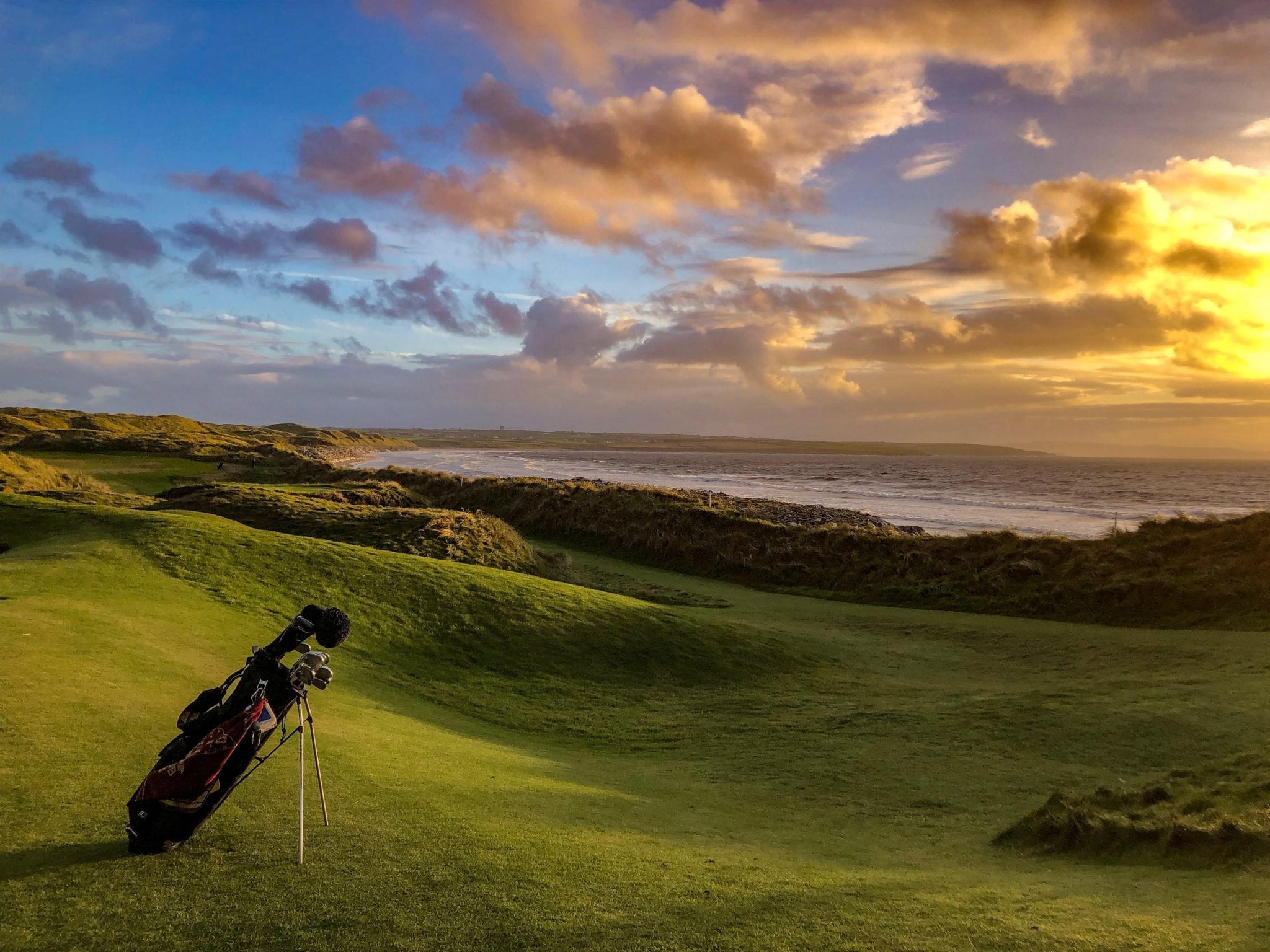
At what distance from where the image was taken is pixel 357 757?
29.0 feet

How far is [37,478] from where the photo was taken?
38.1 m

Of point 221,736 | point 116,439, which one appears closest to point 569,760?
point 221,736

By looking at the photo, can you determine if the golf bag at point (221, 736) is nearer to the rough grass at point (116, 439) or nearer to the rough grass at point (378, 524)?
the rough grass at point (378, 524)

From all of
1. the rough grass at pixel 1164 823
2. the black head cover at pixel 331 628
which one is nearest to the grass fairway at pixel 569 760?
the rough grass at pixel 1164 823

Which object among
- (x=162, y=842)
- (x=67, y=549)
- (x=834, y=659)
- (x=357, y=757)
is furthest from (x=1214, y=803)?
(x=67, y=549)

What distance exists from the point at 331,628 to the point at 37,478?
4255cm

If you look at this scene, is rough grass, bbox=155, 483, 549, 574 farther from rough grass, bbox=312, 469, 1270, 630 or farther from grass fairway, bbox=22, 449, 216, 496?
grass fairway, bbox=22, 449, 216, 496

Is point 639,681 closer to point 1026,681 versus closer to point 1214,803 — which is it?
point 1026,681

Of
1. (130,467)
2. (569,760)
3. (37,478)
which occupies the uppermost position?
(37,478)

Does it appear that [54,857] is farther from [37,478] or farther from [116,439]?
[116,439]

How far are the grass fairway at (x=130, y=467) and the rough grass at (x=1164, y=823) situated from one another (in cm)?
4972

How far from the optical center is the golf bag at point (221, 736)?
18.1ft

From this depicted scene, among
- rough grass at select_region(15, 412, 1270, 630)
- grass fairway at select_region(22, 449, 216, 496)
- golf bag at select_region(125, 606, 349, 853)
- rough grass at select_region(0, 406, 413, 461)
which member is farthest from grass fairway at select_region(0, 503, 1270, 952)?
rough grass at select_region(0, 406, 413, 461)

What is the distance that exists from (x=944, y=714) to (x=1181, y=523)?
23.6m
